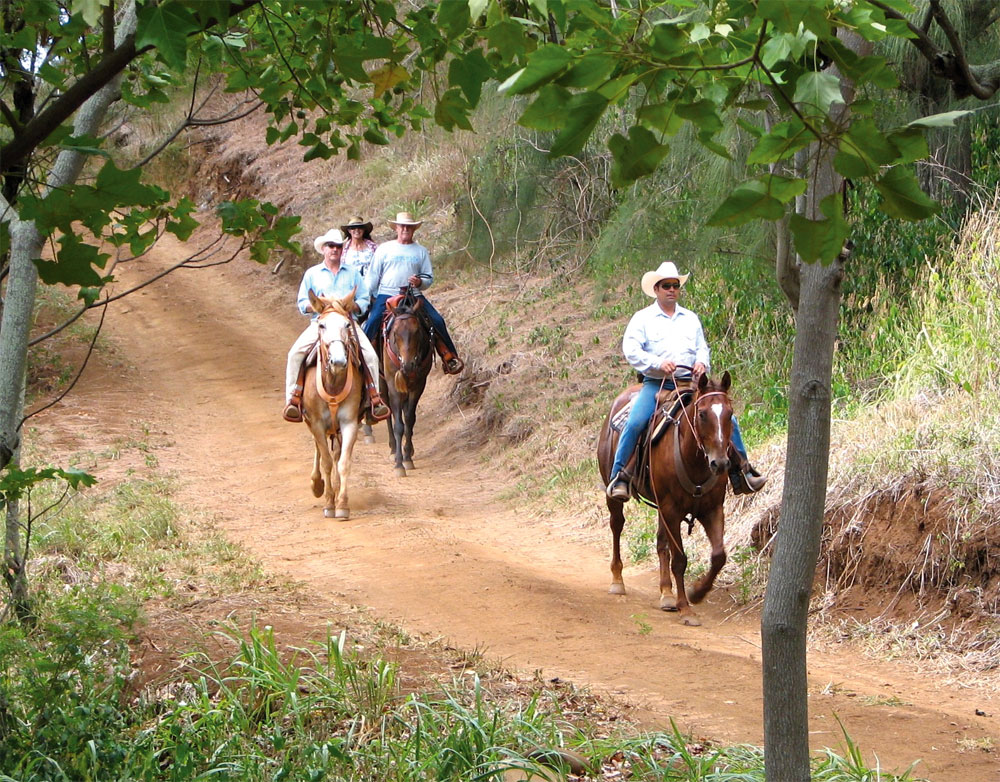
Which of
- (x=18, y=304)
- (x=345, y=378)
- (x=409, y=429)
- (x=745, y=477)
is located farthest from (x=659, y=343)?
(x=409, y=429)

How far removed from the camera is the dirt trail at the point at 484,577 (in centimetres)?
684

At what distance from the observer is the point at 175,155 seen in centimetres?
3553

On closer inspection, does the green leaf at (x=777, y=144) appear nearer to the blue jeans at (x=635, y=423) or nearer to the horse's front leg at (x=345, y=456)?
the blue jeans at (x=635, y=423)

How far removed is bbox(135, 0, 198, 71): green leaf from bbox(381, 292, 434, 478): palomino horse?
1222 centimetres

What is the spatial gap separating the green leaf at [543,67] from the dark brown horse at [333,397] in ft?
33.2

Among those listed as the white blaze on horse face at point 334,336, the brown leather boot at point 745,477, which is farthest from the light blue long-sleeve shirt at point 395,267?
the brown leather boot at point 745,477

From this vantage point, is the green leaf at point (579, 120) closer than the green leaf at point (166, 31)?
Yes

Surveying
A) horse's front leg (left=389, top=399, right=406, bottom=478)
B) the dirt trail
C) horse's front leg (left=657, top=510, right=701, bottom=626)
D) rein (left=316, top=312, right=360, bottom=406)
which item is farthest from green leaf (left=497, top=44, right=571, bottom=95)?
horse's front leg (left=389, top=399, right=406, bottom=478)

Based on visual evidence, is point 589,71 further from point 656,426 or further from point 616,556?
point 616,556

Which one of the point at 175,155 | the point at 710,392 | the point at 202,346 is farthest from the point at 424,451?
the point at 175,155

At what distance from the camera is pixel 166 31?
2.91m

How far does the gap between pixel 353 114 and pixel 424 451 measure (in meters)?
13.0

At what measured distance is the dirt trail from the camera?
6836mm

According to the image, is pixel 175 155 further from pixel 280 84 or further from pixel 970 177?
pixel 280 84
